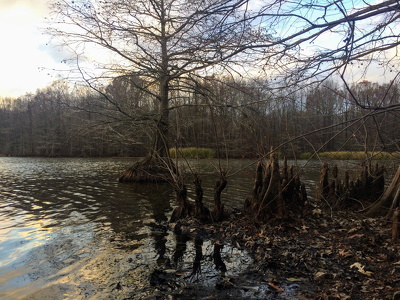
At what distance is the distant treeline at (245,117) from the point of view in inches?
232

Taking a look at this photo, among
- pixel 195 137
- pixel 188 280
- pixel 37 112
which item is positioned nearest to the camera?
pixel 188 280

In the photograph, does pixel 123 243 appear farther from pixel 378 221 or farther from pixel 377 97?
pixel 377 97

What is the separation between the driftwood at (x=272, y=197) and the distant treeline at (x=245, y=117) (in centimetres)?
76

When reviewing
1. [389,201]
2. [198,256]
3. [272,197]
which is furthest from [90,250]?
[389,201]

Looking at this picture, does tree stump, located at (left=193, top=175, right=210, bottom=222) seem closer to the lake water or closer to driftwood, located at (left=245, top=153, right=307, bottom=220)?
the lake water

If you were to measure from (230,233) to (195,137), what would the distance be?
3375 millimetres

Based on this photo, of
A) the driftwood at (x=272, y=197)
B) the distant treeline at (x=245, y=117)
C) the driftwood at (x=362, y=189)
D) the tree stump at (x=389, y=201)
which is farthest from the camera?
the driftwood at (x=362, y=189)

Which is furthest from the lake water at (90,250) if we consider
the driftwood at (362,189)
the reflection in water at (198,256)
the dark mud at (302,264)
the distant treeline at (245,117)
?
the driftwood at (362,189)

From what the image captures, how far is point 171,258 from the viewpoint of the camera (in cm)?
514

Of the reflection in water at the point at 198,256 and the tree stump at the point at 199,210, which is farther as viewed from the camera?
the tree stump at the point at 199,210

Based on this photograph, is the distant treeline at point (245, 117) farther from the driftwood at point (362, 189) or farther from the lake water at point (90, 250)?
the lake water at point (90, 250)

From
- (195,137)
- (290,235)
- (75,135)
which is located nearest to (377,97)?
(290,235)

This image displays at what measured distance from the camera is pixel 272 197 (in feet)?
22.4

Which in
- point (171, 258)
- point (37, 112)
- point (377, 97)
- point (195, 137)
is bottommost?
point (171, 258)
